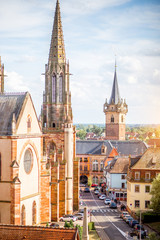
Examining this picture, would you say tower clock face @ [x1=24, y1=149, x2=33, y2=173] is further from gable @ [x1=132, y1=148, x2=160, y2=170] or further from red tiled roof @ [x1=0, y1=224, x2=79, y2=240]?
gable @ [x1=132, y1=148, x2=160, y2=170]

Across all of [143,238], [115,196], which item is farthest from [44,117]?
[115,196]

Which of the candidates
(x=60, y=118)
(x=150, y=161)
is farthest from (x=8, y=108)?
(x=150, y=161)

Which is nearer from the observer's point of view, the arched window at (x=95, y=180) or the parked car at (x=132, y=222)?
the parked car at (x=132, y=222)

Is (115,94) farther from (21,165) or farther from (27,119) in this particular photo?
(21,165)

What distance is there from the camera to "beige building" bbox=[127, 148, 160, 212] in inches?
2785

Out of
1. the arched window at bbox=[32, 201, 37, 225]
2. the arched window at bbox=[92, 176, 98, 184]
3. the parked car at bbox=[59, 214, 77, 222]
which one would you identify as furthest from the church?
the arched window at bbox=[92, 176, 98, 184]

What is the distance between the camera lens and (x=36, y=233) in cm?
3216

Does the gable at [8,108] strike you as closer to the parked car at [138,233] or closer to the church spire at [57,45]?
the church spire at [57,45]

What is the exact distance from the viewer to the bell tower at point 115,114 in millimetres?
151750

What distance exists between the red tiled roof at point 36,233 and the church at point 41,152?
30.9 ft

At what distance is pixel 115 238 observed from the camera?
54.4 m

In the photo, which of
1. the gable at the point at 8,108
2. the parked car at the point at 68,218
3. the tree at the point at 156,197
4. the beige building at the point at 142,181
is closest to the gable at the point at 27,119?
the gable at the point at 8,108

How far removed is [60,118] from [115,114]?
287 ft

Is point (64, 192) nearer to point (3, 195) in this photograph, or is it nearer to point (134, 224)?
point (134, 224)
